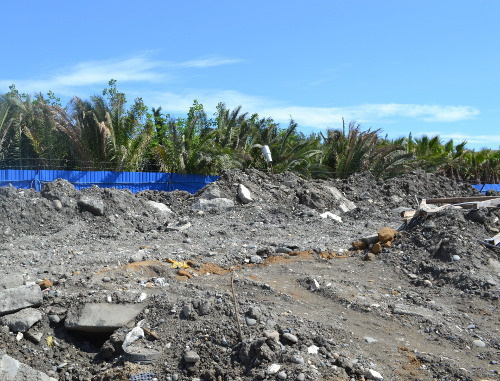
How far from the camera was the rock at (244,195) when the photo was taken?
15.7 m

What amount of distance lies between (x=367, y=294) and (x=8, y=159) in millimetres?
18389

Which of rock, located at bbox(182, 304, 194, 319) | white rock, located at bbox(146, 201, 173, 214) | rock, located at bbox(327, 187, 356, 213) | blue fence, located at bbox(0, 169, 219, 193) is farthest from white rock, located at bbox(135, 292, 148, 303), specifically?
blue fence, located at bbox(0, 169, 219, 193)

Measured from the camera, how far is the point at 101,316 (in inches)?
220

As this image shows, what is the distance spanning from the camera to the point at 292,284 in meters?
7.25

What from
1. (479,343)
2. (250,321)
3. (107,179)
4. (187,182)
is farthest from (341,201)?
(250,321)

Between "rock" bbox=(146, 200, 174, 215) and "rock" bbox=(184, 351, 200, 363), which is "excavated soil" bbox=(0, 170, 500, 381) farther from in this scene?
"rock" bbox=(146, 200, 174, 215)

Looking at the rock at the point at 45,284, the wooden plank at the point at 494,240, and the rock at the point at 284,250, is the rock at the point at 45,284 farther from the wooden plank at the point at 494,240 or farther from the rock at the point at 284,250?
the wooden plank at the point at 494,240

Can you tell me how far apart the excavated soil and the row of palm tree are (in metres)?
8.79

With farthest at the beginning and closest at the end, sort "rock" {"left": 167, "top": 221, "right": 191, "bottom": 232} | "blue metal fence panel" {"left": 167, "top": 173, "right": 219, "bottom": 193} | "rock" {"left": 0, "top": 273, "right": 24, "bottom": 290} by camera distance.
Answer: "blue metal fence panel" {"left": 167, "top": 173, "right": 219, "bottom": 193}
"rock" {"left": 167, "top": 221, "right": 191, "bottom": 232}
"rock" {"left": 0, "top": 273, "right": 24, "bottom": 290}

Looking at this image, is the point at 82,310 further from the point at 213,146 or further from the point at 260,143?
the point at 260,143

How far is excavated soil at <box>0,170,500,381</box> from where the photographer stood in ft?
16.0

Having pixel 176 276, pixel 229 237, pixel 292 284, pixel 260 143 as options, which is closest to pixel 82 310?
pixel 176 276

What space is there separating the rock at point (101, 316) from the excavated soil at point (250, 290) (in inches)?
3.0

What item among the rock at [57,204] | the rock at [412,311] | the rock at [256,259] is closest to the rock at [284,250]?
the rock at [256,259]
